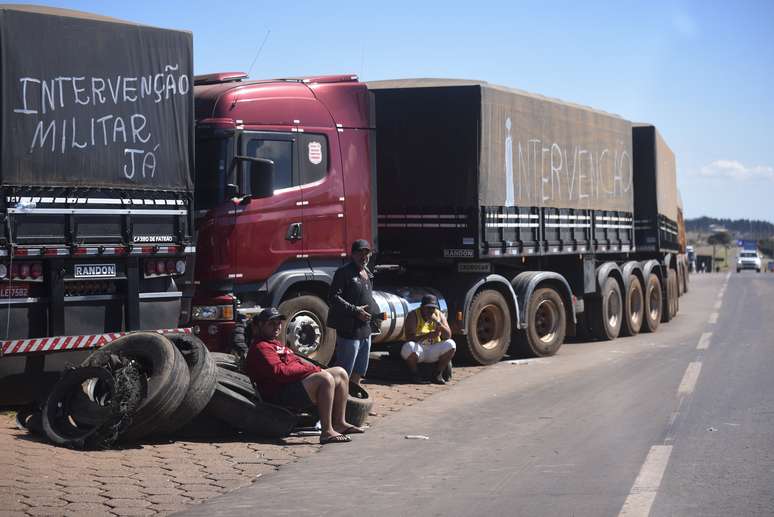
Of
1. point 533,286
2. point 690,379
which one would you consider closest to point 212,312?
point 690,379

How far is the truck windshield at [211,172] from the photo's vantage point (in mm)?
11883

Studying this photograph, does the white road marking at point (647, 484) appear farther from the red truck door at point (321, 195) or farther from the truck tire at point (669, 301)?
the truck tire at point (669, 301)

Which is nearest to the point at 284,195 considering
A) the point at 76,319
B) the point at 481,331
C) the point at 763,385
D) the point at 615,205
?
the point at 76,319

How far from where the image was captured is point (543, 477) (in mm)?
7734

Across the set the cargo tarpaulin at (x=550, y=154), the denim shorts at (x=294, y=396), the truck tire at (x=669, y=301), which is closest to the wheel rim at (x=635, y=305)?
the cargo tarpaulin at (x=550, y=154)

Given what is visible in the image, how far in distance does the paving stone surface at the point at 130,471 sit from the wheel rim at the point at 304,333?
8.70ft

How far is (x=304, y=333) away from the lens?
1253 cm

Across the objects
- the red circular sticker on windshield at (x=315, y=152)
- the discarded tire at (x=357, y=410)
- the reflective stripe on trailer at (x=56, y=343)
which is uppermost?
the red circular sticker on windshield at (x=315, y=152)

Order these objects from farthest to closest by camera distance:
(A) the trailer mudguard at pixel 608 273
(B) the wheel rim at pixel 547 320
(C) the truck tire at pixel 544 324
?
(A) the trailer mudguard at pixel 608 273 < (B) the wheel rim at pixel 547 320 < (C) the truck tire at pixel 544 324

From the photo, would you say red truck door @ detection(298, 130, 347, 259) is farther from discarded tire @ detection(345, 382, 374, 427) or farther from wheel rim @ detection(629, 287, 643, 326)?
wheel rim @ detection(629, 287, 643, 326)

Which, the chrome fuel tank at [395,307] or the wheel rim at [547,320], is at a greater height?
the chrome fuel tank at [395,307]

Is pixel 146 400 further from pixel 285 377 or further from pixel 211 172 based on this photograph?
pixel 211 172

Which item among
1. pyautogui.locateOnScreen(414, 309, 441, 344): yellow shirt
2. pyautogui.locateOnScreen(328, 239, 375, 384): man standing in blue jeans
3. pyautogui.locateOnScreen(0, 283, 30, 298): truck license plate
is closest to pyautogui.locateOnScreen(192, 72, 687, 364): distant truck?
pyautogui.locateOnScreen(414, 309, 441, 344): yellow shirt

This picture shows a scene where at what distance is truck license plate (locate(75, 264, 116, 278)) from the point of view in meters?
10.2
